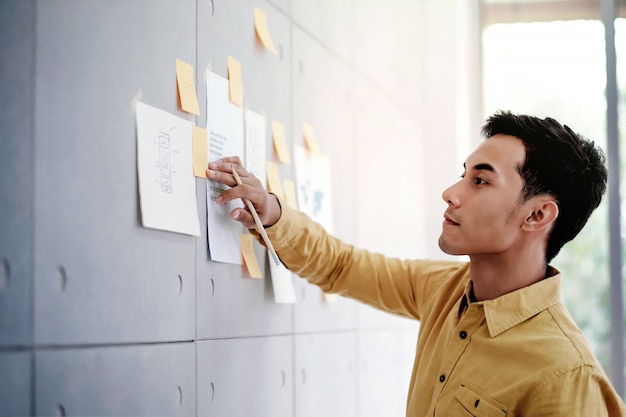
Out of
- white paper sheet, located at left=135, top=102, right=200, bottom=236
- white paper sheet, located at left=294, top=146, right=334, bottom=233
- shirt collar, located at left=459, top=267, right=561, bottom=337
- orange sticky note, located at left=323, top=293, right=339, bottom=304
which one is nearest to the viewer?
white paper sheet, located at left=135, top=102, right=200, bottom=236

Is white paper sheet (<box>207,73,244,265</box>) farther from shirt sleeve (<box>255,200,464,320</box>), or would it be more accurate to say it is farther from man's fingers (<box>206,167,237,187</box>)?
shirt sleeve (<box>255,200,464,320</box>)

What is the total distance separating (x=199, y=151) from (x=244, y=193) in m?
0.13

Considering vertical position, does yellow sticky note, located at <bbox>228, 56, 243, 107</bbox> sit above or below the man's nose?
above

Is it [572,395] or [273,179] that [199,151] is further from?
[572,395]

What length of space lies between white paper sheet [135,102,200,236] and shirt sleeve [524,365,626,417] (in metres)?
0.76

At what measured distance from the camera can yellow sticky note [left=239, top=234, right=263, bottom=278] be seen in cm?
175

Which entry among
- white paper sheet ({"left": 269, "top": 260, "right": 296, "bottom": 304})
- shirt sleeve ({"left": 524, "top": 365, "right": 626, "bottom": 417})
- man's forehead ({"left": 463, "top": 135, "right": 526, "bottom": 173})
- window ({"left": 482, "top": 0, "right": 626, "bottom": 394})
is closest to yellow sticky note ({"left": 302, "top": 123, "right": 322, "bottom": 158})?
white paper sheet ({"left": 269, "top": 260, "right": 296, "bottom": 304})

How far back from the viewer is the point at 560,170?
70.4 inches

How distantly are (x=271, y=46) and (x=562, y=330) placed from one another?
0.95 metres

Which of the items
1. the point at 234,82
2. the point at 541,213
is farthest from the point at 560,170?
the point at 234,82

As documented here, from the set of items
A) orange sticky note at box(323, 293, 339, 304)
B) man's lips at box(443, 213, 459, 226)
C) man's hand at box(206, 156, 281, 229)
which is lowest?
orange sticky note at box(323, 293, 339, 304)

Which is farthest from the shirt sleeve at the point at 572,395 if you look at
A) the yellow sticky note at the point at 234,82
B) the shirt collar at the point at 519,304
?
the yellow sticky note at the point at 234,82

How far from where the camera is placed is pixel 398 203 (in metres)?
3.02

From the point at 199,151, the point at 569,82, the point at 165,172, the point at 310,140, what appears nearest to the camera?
the point at 165,172
